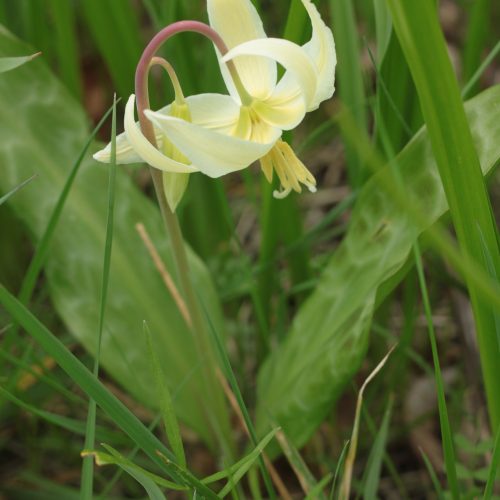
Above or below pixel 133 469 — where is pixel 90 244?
above

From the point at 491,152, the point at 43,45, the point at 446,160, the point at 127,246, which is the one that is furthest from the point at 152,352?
the point at 43,45

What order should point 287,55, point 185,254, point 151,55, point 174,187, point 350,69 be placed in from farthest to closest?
point 350,69 → point 185,254 → point 174,187 → point 151,55 → point 287,55

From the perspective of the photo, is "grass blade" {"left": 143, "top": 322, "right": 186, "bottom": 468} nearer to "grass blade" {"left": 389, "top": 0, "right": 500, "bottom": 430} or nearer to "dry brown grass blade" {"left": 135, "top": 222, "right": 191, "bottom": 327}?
"grass blade" {"left": 389, "top": 0, "right": 500, "bottom": 430}

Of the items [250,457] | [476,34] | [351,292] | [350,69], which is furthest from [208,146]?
[476,34]

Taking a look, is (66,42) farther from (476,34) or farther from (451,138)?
(451,138)

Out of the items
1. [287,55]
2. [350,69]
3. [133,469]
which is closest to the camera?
[133,469]

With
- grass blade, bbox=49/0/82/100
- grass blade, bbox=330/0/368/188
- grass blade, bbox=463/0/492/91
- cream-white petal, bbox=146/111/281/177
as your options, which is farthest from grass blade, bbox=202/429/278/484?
grass blade, bbox=49/0/82/100

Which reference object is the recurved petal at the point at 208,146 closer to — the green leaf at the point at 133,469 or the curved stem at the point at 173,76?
the curved stem at the point at 173,76
